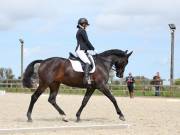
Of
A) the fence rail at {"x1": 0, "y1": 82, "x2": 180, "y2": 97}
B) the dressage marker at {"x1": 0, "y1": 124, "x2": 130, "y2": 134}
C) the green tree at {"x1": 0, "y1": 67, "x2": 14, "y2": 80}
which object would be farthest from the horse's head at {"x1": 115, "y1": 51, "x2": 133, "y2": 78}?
the green tree at {"x1": 0, "y1": 67, "x2": 14, "y2": 80}

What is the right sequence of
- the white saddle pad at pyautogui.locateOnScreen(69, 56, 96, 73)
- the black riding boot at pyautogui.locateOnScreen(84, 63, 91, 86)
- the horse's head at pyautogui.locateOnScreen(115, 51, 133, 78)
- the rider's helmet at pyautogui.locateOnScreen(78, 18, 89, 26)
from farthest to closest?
the horse's head at pyautogui.locateOnScreen(115, 51, 133, 78) → the rider's helmet at pyautogui.locateOnScreen(78, 18, 89, 26) → the white saddle pad at pyautogui.locateOnScreen(69, 56, 96, 73) → the black riding boot at pyautogui.locateOnScreen(84, 63, 91, 86)

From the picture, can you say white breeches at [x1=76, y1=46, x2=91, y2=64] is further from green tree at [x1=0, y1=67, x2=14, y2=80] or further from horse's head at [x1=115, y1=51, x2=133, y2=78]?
green tree at [x1=0, y1=67, x2=14, y2=80]

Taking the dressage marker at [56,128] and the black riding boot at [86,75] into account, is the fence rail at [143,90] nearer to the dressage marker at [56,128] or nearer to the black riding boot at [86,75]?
the black riding boot at [86,75]

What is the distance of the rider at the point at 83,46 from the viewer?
1430 centimetres

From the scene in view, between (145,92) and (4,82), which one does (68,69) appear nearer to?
(145,92)

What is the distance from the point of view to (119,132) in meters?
11.7

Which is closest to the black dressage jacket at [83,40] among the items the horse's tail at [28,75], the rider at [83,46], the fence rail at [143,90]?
the rider at [83,46]

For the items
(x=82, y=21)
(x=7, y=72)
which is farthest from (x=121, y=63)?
(x=7, y=72)

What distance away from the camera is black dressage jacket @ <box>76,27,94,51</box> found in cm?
1434

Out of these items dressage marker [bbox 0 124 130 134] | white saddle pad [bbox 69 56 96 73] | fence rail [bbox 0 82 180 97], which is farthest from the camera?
fence rail [bbox 0 82 180 97]

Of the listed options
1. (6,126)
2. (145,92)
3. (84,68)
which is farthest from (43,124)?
(145,92)

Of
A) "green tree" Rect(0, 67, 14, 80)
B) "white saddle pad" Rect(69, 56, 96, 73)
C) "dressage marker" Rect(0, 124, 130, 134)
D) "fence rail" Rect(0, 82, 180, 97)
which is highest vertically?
"green tree" Rect(0, 67, 14, 80)

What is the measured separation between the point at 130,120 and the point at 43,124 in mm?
2921

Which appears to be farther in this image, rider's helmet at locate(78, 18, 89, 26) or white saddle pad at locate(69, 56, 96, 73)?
rider's helmet at locate(78, 18, 89, 26)
